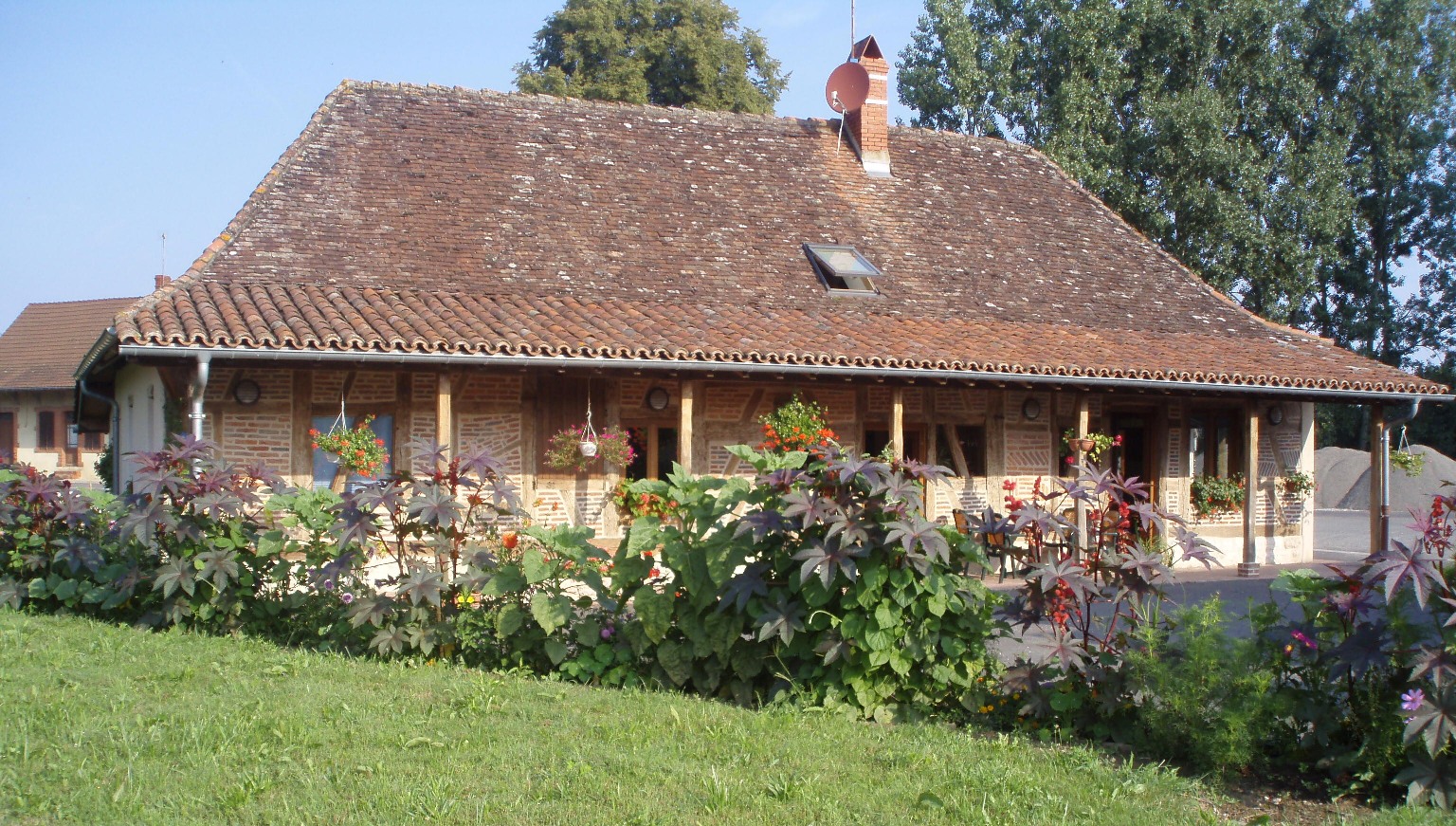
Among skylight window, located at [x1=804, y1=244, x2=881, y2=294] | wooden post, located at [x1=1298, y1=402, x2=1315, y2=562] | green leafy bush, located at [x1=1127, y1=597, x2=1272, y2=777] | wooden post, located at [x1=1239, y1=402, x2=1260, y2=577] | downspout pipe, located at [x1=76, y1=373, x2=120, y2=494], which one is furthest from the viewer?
wooden post, located at [x1=1298, y1=402, x2=1315, y2=562]

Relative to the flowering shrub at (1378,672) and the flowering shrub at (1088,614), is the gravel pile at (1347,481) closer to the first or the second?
the flowering shrub at (1088,614)

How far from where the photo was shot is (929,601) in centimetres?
548

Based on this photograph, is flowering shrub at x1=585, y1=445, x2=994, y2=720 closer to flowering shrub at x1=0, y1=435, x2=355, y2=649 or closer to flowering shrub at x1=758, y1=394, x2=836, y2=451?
flowering shrub at x1=0, y1=435, x2=355, y2=649

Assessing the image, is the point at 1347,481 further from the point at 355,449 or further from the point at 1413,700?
the point at 1413,700

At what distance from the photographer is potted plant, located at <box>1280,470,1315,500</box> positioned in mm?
15984

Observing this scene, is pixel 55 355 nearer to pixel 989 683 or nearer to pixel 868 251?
pixel 868 251

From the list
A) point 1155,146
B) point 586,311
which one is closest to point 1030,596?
point 586,311

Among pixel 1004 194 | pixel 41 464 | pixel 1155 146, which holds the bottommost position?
pixel 41 464

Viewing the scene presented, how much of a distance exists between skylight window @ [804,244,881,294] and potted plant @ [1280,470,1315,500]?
21.6 feet

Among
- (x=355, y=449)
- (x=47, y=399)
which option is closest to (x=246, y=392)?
(x=355, y=449)

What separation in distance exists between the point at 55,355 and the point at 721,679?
128 ft

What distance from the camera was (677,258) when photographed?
13.6m

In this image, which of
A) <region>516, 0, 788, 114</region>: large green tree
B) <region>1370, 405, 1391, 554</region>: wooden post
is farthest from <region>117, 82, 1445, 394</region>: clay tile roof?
<region>516, 0, 788, 114</region>: large green tree

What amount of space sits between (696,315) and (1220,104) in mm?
16739
